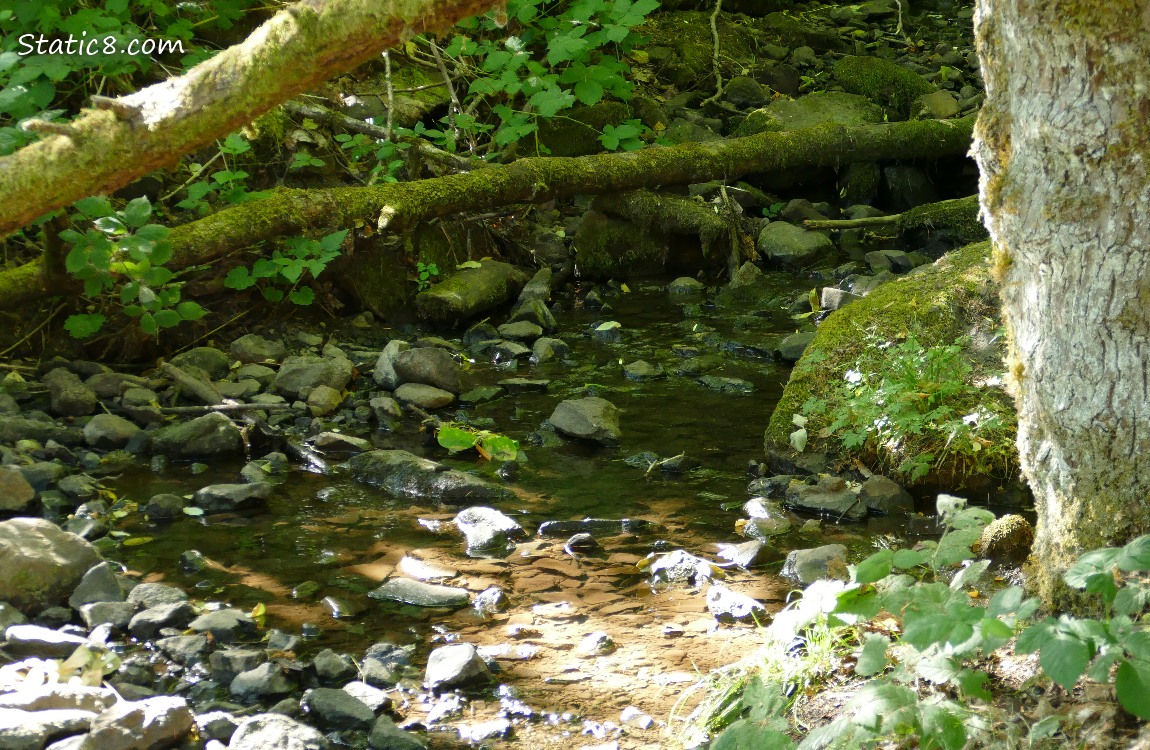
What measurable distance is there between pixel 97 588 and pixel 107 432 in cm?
163

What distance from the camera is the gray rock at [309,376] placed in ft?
18.0

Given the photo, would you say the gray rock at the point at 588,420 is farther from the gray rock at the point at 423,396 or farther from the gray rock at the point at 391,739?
the gray rock at the point at 391,739

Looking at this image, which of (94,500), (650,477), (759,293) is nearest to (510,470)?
(650,477)

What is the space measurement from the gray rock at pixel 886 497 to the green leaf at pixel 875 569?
2.03 meters

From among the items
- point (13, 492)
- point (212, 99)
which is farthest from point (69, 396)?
point (212, 99)

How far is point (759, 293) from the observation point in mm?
7516

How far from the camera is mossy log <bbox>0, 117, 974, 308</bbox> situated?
19.2 ft

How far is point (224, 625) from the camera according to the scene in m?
3.18

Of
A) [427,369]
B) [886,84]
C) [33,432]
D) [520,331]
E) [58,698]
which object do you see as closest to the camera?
[58,698]

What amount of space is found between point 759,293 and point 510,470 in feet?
11.2

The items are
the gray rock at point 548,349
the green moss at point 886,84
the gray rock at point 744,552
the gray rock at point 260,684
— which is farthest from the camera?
the green moss at point 886,84

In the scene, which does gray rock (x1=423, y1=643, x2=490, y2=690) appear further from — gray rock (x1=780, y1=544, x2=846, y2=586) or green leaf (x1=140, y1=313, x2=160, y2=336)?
green leaf (x1=140, y1=313, x2=160, y2=336)

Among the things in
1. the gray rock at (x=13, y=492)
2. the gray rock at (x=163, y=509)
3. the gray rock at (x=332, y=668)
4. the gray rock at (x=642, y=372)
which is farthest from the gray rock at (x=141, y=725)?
the gray rock at (x=642, y=372)

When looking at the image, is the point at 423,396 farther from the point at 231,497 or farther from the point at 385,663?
the point at 385,663
